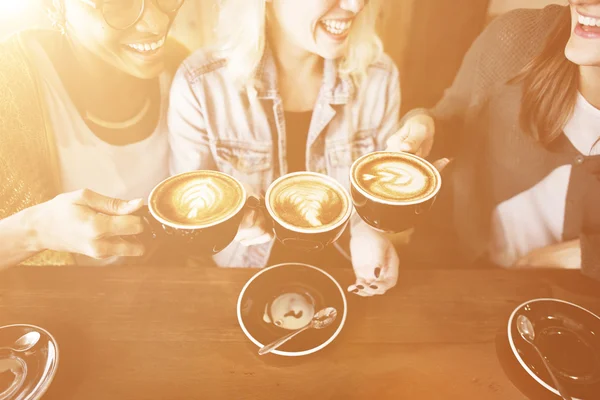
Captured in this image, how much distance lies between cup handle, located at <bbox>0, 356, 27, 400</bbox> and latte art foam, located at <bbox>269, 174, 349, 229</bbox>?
701 millimetres

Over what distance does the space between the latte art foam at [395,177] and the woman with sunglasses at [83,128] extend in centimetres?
58

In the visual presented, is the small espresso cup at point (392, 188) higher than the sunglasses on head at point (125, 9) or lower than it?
lower

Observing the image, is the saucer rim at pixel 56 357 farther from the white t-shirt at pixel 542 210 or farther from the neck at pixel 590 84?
the neck at pixel 590 84

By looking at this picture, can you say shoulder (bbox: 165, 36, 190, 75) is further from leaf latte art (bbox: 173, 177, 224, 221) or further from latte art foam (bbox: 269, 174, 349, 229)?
latte art foam (bbox: 269, 174, 349, 229)

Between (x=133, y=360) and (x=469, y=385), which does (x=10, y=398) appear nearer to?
(x=133, y=360)

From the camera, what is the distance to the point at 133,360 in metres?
1.04

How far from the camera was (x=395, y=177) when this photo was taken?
1.17m

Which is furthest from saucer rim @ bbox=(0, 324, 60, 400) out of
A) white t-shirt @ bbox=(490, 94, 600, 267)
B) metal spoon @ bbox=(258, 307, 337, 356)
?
white t-shirt @ bbox=(490, 94, 600, 267)

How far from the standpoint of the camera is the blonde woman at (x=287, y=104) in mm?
1103

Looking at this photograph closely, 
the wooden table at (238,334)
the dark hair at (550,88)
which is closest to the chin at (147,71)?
the wooden table at (238,334)

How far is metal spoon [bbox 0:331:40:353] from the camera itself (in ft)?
3.31

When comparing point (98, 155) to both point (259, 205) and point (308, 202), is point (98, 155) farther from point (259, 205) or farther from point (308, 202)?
point (308, 202)

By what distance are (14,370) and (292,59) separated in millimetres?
1035

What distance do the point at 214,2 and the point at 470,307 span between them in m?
1.07
